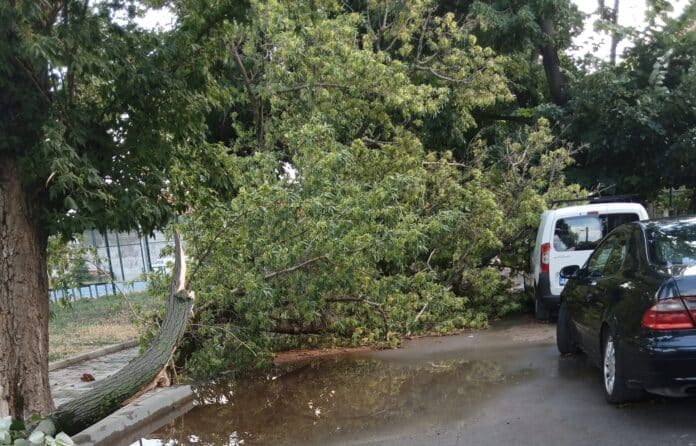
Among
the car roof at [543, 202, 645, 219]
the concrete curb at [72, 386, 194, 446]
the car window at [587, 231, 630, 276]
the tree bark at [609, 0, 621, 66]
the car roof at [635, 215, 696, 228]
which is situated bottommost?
the concrete curb at [72, 386, 194, 446]

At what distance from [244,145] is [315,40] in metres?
2.51

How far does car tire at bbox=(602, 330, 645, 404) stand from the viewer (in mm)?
5652

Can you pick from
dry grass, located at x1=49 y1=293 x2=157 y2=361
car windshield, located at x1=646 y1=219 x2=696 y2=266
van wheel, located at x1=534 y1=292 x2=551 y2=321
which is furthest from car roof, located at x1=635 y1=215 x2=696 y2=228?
dry grass, located at x1=49 y1=293 x2=157 y2=361

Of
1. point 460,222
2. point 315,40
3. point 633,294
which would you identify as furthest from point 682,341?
point 315,40

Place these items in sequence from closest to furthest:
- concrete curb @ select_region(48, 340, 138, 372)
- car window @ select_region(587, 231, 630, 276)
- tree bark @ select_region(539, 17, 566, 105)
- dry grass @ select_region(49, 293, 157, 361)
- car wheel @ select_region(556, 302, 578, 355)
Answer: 1. car window @ select_region(587, 231, 630, 276)
2. car wheel @ select_region(556, 302, 578, 355)
3. concrete curb @ select_region(48, 340, 138, 372)
4. dry grass @ select_region(49, 293, 157, 361)
5. tree bark @ select_region(539, 17, 566, 105)

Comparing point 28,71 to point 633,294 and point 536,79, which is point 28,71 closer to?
point 633,294

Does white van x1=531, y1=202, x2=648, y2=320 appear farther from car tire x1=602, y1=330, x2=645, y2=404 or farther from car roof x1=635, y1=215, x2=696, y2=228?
car tire x1=602, y1=330, x2=645, y2=404

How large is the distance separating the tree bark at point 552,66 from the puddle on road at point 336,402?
10581 millimetres

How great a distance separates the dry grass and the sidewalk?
0.56 meters

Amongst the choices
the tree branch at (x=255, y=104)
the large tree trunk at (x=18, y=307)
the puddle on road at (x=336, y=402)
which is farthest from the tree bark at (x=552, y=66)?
the large tree trunk at (x=18, y=307)

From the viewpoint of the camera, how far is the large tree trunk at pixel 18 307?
6949mm

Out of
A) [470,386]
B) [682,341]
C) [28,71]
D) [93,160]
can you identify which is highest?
[28,71]

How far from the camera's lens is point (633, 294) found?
5566 millimetres

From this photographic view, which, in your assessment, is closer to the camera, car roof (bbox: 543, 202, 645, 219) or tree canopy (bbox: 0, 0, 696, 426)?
tree canopy (bbox: 0, 0, 696, 426)
